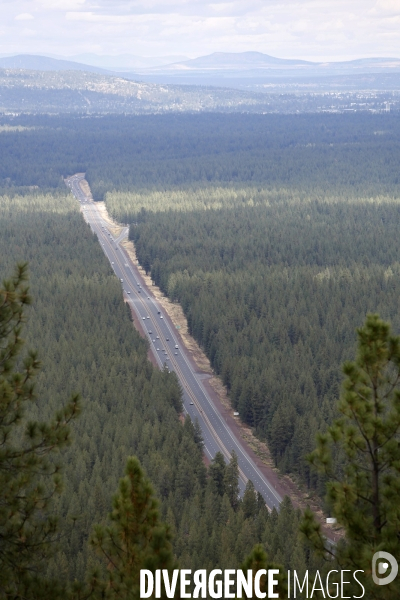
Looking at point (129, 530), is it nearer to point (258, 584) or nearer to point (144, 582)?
point (144, 582)

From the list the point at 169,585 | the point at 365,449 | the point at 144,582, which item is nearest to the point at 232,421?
the point at 365,449

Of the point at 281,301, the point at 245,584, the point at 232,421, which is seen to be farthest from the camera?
the point at 281,301

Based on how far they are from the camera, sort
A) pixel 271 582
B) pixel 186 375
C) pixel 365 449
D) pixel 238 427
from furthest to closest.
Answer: pixel 186 375
pixel 238 427
pixel 365 449
pixel 271 582

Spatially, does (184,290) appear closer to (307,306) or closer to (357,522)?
(307,306)

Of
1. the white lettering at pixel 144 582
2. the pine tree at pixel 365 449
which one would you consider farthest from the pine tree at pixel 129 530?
the pine tree at pixel 365 449

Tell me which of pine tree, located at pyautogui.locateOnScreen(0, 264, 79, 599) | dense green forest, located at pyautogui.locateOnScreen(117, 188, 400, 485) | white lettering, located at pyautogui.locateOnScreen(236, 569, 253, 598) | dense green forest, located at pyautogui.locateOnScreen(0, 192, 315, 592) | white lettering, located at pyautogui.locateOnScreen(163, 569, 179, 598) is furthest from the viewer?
dense green forest, located at pyautogui.locateOnScreen(117, 188, 400, 485)

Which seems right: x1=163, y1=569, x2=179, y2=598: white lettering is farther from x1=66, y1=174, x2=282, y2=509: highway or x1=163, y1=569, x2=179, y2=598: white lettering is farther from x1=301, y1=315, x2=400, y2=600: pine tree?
x1=66, y1=174, x2=282, y2=509: highway

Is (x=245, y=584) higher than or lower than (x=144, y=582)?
lower

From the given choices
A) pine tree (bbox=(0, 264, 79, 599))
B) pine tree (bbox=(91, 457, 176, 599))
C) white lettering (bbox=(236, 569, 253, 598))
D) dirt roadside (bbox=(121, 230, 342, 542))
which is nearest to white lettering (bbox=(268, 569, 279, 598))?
white lettering (bbox=(236, 569, 253, 598))
